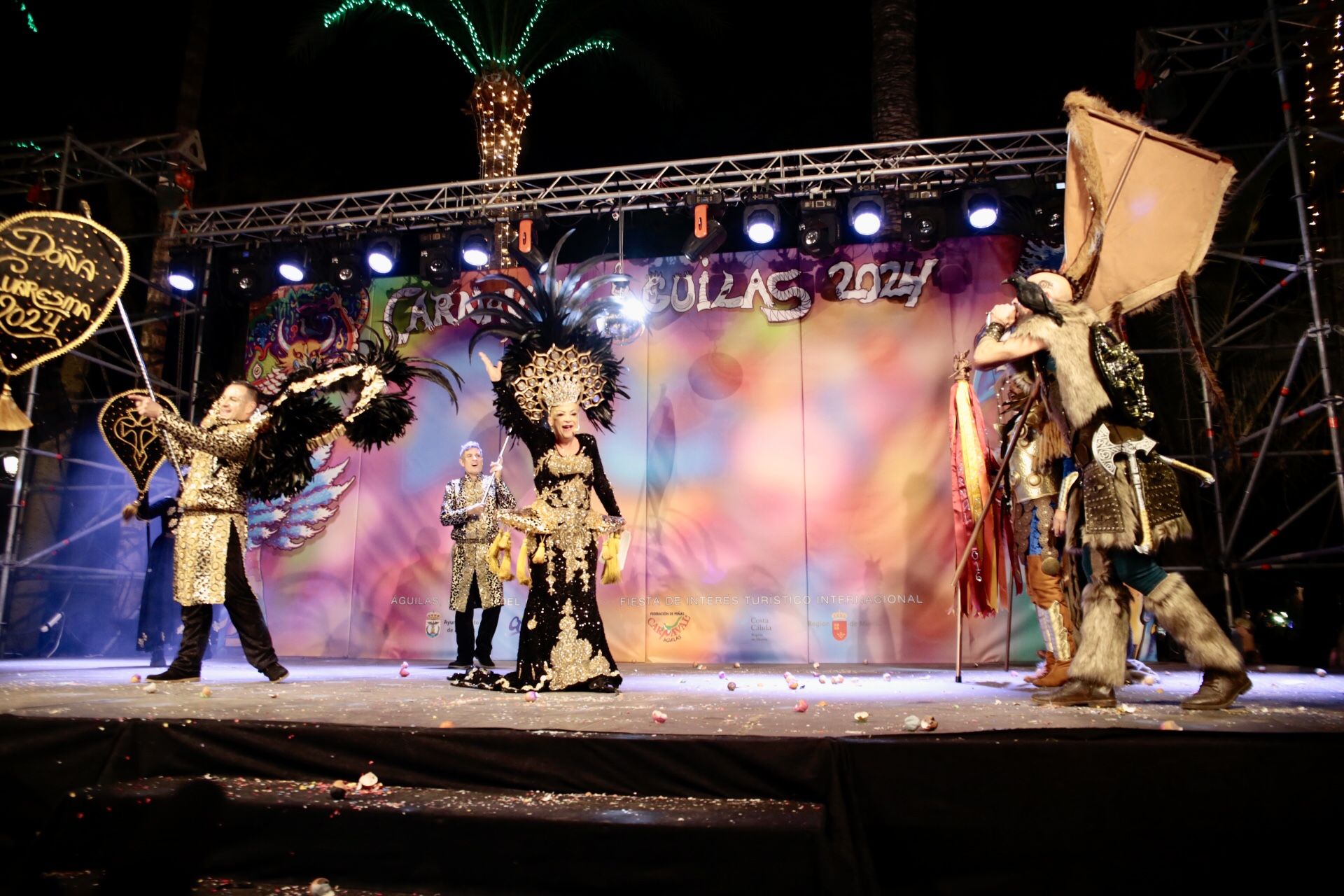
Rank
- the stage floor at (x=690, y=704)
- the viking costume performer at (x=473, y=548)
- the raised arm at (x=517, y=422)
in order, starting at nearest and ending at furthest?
the stage floor at (x=690, y=704)
the raised arm at (x=517, y=422)
the viking costume performer at (x=473, y=548)

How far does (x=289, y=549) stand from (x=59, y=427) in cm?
289

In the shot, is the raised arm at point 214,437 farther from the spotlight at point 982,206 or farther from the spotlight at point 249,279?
the spotlight at point 982,206

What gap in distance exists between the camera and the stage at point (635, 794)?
2.45 m

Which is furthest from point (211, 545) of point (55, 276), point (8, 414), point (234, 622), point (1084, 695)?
point (1084, 695)

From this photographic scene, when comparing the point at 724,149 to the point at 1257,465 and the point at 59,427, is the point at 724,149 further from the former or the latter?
the point at 59,427

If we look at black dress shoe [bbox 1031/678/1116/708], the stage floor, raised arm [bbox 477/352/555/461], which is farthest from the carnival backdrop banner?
black dress shoe [bbox 1031/678/1116/708]

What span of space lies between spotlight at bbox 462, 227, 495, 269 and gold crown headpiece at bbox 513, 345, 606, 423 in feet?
12.1

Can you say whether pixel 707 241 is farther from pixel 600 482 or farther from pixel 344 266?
pixel 344 266

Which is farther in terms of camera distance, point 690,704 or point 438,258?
point 438,258

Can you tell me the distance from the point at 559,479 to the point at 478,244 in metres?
4.29

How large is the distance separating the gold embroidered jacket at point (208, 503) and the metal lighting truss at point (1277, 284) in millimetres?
7067

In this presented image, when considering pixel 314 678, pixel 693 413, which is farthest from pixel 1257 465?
pixel 314 678

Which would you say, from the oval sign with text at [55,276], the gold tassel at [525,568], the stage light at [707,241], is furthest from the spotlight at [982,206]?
the oval sign with text at [55,276]

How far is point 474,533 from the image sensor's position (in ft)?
24.3
